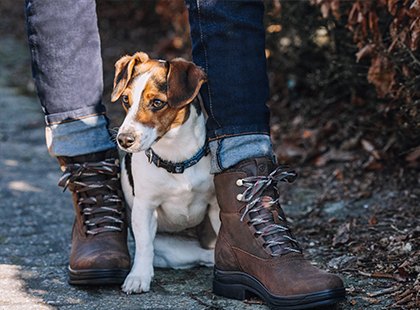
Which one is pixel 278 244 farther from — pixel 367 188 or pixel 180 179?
pixel 367 188

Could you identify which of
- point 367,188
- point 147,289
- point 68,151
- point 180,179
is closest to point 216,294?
point 147,289

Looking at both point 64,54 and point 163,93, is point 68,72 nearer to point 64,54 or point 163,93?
point 64,54

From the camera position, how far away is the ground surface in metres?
2.57

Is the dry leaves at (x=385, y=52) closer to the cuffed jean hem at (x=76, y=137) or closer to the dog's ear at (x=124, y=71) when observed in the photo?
the dog's ear at (x=124, y=71)

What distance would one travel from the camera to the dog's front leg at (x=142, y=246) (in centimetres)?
267

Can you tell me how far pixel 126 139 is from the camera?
2.47 meters

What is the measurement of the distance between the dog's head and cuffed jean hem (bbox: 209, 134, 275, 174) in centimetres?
18

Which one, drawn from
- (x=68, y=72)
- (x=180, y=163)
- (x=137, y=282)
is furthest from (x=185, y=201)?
(x=68, y=72)

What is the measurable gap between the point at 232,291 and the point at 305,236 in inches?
29.4

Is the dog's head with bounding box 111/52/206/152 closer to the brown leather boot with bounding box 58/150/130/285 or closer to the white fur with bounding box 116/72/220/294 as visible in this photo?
the white fur with bounding box 116/72/220/294

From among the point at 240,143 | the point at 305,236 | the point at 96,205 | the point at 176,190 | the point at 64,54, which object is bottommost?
the point at 305,236

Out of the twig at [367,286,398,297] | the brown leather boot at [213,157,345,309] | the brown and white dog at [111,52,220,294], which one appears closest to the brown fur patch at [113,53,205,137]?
the brown and white dog at [111,52,220,294]

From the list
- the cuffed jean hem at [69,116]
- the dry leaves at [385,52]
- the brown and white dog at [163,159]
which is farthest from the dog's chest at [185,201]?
the dry leaves at [385,52]

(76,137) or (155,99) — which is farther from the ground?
(155,99)
